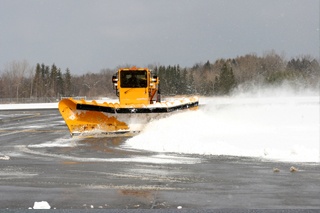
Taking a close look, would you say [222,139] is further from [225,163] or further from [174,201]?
[174,201]

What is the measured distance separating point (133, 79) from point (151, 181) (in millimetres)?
11852

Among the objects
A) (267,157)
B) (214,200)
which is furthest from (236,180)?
(267,157)

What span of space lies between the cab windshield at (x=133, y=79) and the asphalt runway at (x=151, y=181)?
796 cm

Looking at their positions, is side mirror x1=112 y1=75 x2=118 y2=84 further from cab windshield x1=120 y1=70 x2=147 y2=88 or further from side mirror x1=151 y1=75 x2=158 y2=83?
side mirror x1=151 y1=75 x2=158 y2=83

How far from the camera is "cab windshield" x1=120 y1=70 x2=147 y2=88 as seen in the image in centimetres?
1848

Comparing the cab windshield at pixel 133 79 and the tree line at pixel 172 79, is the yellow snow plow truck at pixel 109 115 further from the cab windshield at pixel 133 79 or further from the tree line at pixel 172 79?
the tree line at pixel 172 79

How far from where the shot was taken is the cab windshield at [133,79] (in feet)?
60.6

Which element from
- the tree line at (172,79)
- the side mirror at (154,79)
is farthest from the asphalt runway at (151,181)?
the tree line at (172,79)

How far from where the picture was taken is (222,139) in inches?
471

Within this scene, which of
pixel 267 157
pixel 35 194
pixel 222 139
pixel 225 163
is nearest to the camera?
pixel 35 194

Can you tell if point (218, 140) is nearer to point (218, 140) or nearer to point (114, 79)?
point (218, 140)

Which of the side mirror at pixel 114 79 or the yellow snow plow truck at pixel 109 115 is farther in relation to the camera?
the side mirror at pixel 114 79

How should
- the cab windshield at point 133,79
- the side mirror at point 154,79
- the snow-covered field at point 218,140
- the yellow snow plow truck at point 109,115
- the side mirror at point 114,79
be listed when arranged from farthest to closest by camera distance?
the side mirror at point 154,79 → the cab windshield at point 133,79 → the side mirror at point 114,79 → the yellow snow plow truck at point 109,115 → the snow-covered field at point 218,140

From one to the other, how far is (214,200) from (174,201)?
0.52 m
